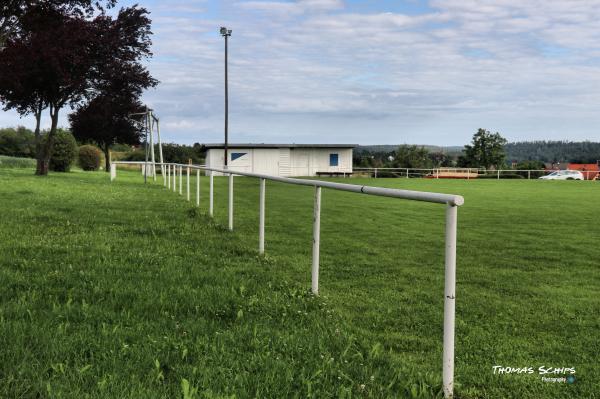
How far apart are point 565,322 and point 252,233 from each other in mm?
6221

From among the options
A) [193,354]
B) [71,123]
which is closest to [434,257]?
[193,354]

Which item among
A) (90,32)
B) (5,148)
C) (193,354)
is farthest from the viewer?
(5,148)

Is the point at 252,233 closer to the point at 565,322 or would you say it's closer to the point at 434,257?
the point at 434,257

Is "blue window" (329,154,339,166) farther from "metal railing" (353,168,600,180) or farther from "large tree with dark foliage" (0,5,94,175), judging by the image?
"large tree with dark foliage" (0,5,94,175)

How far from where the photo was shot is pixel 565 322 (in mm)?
4797

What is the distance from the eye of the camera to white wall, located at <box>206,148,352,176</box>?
185 feet

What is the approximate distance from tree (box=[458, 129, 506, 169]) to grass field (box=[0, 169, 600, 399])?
8119cm

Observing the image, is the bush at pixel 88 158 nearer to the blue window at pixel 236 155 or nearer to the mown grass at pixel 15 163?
the mown grass at pixel 15 163

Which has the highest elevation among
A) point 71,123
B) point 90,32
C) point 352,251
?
point 90,32

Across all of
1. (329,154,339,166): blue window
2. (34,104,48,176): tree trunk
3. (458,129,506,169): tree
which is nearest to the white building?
(329,154,339,166): blue window

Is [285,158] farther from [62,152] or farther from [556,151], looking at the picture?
[556,151]

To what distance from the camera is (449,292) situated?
2.95 meters

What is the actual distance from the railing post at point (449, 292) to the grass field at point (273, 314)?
103 millimetres

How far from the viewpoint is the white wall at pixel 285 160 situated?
2226 inches
